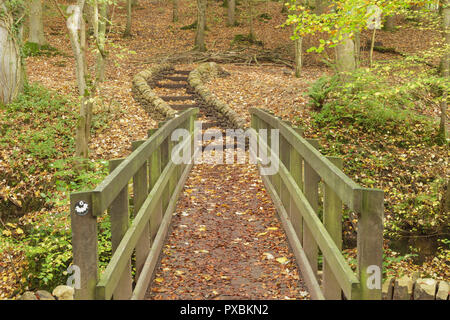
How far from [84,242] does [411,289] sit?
9.22ft

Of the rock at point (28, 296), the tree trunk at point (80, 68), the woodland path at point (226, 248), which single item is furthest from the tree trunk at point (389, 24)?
the rock at point (28, 296)

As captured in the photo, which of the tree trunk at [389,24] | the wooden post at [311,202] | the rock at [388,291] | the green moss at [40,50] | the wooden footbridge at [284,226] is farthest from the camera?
the tree trunk at [389,24]

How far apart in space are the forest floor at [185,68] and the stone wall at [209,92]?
2.04ft

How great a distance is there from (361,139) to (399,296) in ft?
27.0

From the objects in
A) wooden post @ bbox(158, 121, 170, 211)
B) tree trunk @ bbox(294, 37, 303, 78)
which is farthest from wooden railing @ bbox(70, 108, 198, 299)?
tree trunk @ bbox(294, 37, 303, 78)

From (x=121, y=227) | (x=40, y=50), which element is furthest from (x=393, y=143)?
(x=40, y=50)

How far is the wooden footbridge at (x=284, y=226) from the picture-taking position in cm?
271

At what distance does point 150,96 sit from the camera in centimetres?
1491

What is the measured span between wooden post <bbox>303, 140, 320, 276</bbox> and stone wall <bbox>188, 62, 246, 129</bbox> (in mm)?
7541

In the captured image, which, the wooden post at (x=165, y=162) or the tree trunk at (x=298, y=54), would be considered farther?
the tree trunk at (x=298, y=54)

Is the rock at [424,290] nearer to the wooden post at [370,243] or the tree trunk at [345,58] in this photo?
the wooden post at [370,243]

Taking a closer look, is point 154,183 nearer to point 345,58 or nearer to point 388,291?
point 388,291

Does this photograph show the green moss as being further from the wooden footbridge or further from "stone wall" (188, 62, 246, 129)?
the wooden footbridge
